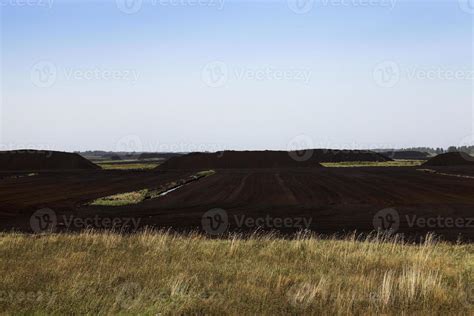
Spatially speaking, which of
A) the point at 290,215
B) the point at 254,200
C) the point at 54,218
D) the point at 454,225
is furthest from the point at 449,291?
the point at 254,200

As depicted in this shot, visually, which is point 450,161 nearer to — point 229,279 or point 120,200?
point 120,200

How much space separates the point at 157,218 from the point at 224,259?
1522 centimetres

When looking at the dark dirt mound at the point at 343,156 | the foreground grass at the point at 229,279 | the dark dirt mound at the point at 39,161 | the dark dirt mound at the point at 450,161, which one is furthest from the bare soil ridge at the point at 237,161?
the foreground grass at the point at 229,279

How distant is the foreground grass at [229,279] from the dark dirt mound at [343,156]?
142 m

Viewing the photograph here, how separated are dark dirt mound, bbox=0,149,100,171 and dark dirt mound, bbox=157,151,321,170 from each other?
21.4m

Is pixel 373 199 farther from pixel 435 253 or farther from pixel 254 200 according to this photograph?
pixel 435 253

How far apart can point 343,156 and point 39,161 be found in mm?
101111

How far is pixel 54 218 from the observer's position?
26141 millimetres

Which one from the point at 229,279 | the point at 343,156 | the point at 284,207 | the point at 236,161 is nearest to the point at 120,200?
the point at 284,207

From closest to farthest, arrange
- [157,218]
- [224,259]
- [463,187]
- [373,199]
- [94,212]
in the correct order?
[224,259], [157,218], [94,212], [373,199], [463,187]

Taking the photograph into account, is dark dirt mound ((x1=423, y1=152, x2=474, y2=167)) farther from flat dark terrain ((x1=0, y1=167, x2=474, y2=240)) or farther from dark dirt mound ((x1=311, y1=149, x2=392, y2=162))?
flat dark terrain ((x1=0, y1=167, x2=474, y2=240))

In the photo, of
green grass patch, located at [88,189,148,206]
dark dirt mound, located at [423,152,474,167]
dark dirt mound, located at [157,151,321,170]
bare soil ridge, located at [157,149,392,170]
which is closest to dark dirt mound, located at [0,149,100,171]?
dark dirt mound, located at [157,151,321,170]

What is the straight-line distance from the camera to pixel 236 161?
376ft

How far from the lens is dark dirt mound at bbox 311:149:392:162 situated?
6058 inches
